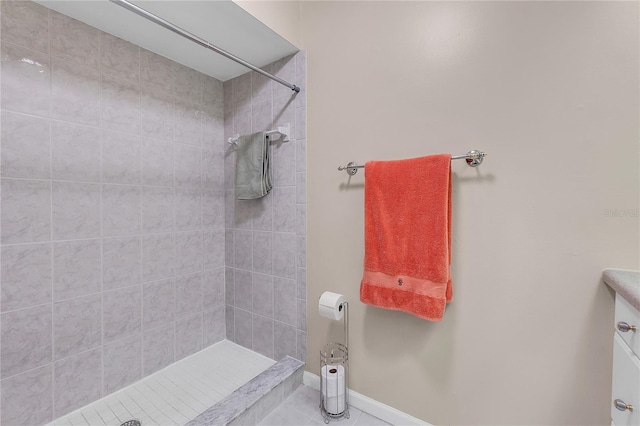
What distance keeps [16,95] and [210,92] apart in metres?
1.00

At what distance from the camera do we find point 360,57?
1.42 metres

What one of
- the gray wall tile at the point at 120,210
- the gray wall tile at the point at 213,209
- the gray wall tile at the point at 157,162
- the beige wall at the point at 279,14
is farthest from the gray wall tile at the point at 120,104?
the beige wall at the point at 279,14

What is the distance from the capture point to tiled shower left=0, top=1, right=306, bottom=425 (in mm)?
1228

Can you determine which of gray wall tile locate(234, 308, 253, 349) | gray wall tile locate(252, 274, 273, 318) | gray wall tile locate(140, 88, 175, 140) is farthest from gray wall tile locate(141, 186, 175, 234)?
gray wall tile locate(234, 308, 253, 349)

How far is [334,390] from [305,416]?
218 mm

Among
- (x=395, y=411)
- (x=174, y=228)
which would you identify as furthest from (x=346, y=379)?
(x=174, y=228)

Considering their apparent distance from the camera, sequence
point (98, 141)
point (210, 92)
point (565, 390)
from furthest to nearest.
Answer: point (210, 92) < point (98, 141) < point (565, 390)

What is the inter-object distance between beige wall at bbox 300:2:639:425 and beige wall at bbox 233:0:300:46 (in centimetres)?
22

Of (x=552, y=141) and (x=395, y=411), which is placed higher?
(x=552, y=141)

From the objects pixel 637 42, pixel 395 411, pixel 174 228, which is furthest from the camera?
pixel 174 228

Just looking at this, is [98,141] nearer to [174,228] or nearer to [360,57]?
[174,228]

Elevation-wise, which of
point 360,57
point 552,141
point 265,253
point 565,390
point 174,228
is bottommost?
point 565,390

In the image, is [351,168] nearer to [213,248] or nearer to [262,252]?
[262,252]

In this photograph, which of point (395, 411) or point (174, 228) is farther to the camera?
point (174, 228)
